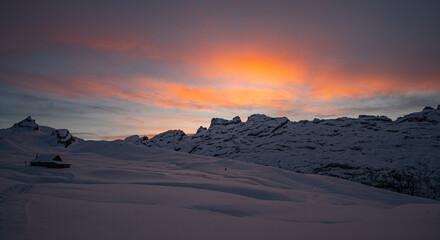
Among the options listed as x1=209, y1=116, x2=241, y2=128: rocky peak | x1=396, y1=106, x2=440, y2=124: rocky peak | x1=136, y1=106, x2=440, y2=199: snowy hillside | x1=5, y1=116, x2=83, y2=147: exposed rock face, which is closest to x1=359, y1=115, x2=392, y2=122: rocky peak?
x1=136, y1=106, x2=440, y2=199: snowy hillside

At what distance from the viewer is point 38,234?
483 centimetres

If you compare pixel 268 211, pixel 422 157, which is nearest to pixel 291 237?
pixel 268 211

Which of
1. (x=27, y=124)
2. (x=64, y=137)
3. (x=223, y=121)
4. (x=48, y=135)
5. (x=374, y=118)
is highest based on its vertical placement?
(x=223, y=121)

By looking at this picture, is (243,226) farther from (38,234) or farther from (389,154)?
(389,154)

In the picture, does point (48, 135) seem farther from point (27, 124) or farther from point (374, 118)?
point (374, 118)

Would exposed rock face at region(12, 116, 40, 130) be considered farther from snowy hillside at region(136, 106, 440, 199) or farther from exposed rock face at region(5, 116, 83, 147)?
snowy hillside at region(136, 106, 440, 199)

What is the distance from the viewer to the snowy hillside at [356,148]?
46.1 meters

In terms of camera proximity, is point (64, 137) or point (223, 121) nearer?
point (64, 137)

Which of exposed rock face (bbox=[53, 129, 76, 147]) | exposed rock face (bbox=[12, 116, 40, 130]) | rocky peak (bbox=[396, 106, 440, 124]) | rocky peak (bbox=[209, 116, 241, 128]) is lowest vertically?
exposed rock face (bbox=[53, 129, 76, 147])

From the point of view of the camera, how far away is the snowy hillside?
4609cm

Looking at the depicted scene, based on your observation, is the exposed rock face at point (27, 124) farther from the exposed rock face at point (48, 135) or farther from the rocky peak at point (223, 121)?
the rocky peak at point (223, 121)

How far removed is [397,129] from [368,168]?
110ft

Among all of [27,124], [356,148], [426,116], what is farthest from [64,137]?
[426,116]

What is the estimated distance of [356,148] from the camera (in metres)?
66.7
